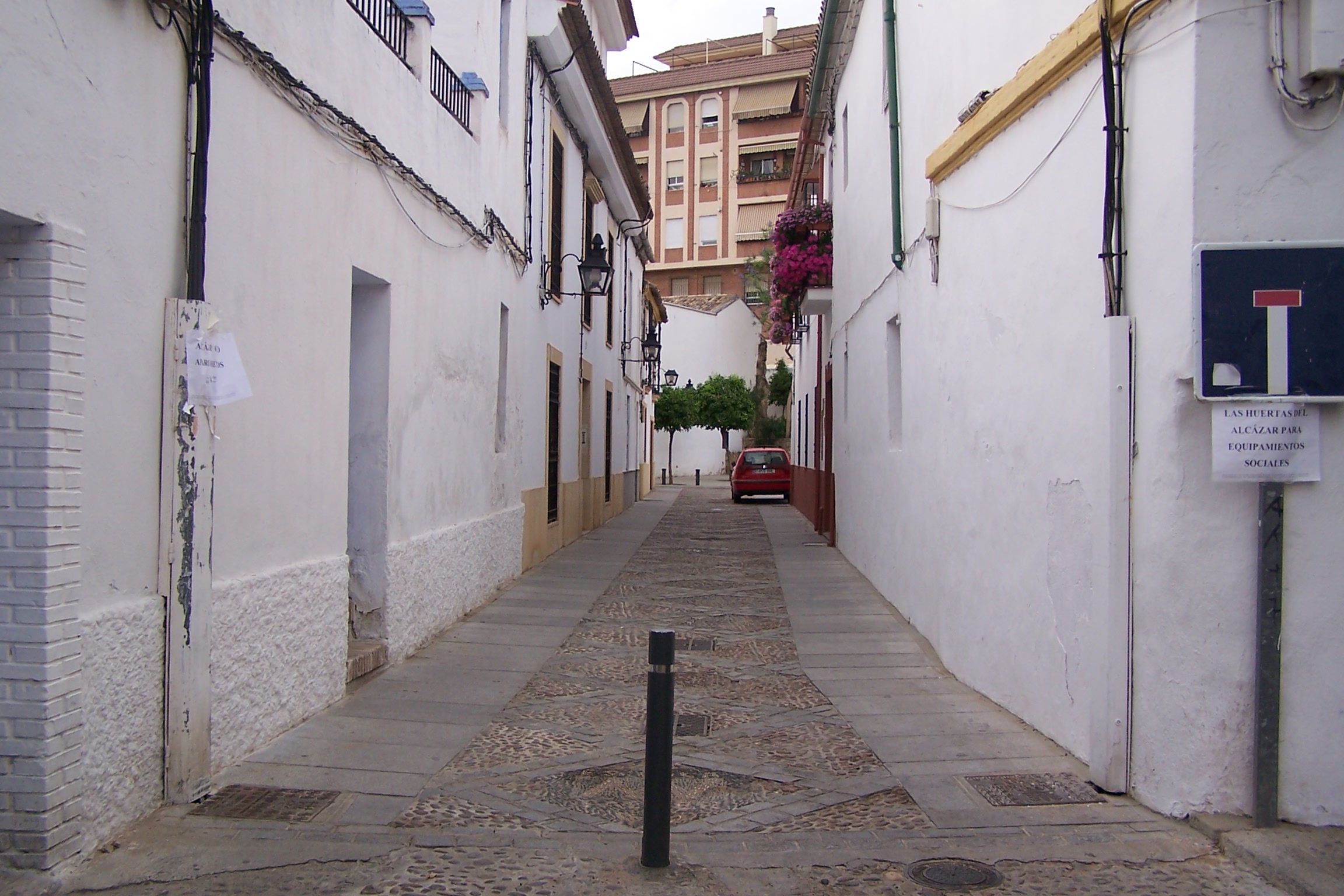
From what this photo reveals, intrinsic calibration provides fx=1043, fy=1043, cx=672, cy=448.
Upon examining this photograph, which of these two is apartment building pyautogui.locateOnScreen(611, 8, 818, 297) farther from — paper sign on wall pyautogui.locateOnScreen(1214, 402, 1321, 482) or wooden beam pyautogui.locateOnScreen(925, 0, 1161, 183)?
paper sign on wall pyautogui.locateOnScreen(1214, 402, 1321, 482)

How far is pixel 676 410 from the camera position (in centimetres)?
4106

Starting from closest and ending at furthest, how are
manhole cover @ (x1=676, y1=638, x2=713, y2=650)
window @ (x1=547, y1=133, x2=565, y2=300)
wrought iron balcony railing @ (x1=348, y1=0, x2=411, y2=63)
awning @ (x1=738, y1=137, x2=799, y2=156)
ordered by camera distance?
wrought iron balcony railing @ (x1=348, y1=0, x2=411, y2=63)
manhole cover @ (x1=676, y1=638, x2=713, y2=650)
window @ (x1=547, y1=133, x2=565, y2=300)
awning @ (x1=738, y1=137, x2=799, y2=156)

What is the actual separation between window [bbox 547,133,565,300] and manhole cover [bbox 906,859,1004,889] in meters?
9.95

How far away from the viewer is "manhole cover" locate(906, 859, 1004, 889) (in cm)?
375

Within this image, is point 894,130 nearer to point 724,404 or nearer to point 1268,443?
point 1268,443

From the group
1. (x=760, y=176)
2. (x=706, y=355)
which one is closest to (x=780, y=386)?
(x=706, y=355)

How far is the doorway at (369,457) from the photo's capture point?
694cm

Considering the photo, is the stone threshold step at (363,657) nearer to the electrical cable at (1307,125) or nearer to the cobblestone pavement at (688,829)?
the cobblestone pavement at (688,829)

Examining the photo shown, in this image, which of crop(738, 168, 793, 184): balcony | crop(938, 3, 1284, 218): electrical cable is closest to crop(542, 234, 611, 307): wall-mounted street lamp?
crop(938, 3, 1284, 218): electrical cable

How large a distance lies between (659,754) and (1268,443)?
104 inches

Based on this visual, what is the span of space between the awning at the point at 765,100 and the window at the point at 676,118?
277 centimetres

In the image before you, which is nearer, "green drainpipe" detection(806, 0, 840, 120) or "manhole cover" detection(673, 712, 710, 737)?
"manhole cover" detection(673, 712, 710, 737)

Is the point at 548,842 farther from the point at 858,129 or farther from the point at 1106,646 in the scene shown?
the point at 858,129

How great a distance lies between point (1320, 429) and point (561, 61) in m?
10.2
